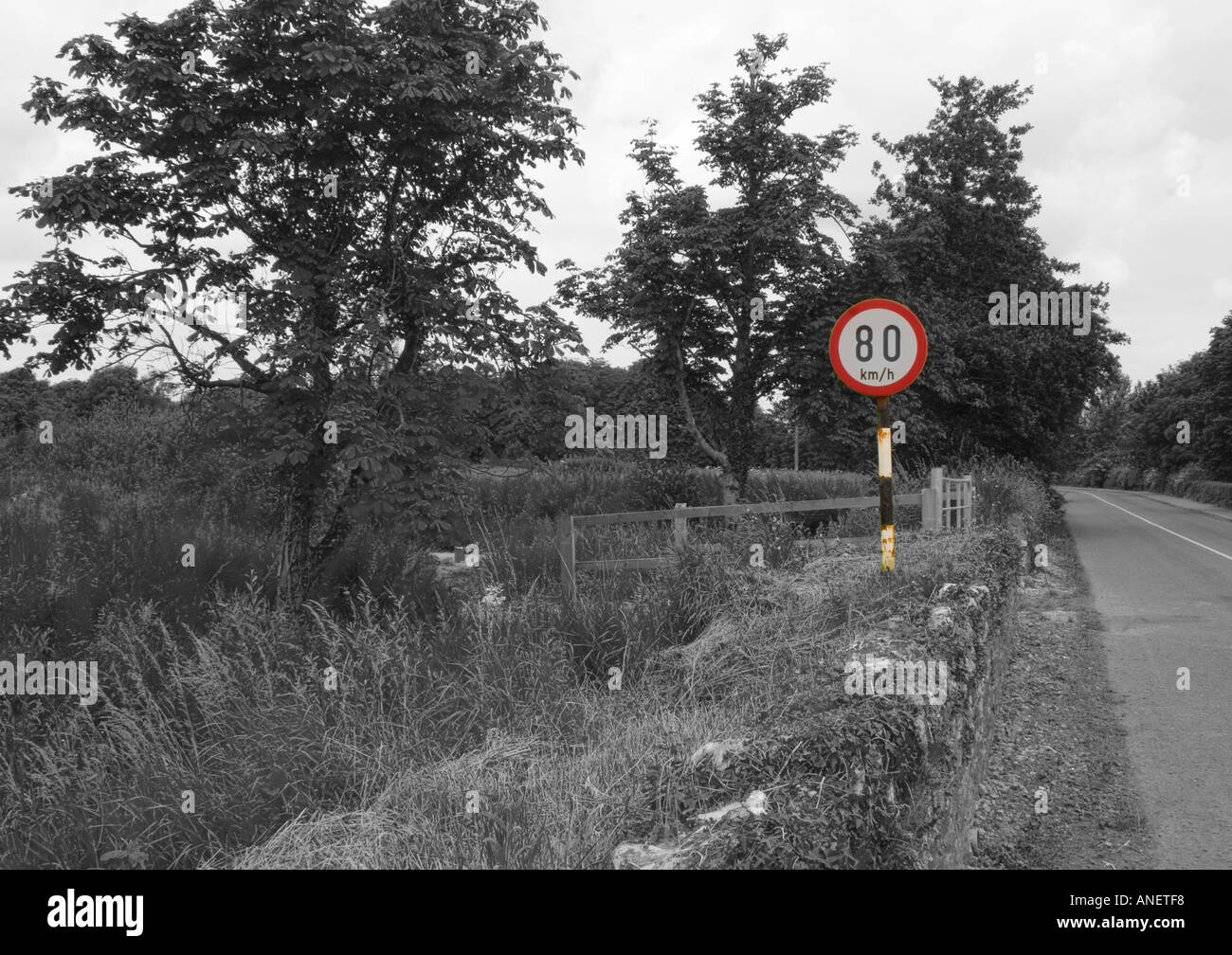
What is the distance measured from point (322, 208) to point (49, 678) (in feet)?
16.1

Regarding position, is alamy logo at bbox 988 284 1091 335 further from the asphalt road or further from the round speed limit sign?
the round speed limit sign

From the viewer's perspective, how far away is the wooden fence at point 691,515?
325 inches

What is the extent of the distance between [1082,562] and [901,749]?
16.2 m

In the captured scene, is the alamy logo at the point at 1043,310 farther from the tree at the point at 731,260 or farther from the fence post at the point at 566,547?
the fence post at the point at 566,547

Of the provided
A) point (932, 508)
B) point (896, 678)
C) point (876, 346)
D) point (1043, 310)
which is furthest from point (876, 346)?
point (1043, 310)

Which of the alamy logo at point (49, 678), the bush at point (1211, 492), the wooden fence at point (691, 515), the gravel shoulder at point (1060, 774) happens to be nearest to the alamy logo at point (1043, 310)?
the bush at point (1211, 492)

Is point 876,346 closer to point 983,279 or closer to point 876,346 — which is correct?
point 876,346

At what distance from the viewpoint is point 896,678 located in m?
4.14

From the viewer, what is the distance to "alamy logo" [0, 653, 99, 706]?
22.5 feet

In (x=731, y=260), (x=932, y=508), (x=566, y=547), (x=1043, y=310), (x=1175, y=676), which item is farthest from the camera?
(x=1043, y=310)

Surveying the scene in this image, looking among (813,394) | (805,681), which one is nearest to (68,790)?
(805,681)
